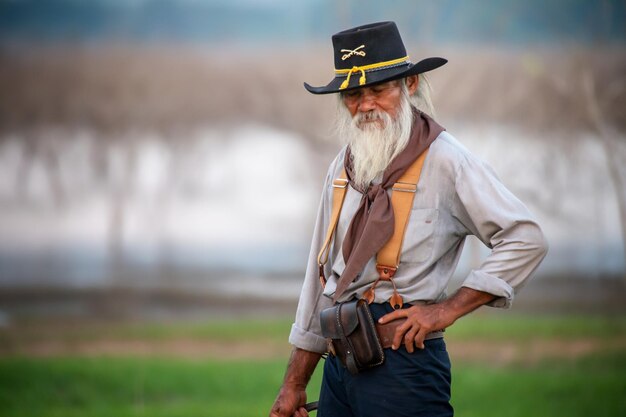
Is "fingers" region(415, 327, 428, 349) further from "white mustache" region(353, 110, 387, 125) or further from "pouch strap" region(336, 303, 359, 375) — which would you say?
"white mustache" region(353, 110, 387, 125)

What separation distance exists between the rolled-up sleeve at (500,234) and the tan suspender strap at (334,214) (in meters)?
0.36

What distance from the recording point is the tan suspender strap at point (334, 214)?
262 cm

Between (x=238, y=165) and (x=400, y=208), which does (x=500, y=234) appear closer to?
(x=400, y=208)

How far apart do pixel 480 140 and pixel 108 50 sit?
119 inches

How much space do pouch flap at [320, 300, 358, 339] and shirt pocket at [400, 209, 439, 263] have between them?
0.18m

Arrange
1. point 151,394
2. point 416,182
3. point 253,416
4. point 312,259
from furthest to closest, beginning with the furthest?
point 151,394 → point 253,416 → point 312,259 → point 416,182

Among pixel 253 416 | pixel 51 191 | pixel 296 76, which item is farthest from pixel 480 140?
pixel 51 191

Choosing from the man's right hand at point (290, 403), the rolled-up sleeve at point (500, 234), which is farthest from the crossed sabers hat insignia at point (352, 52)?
the man's right hand at point (290, 403)

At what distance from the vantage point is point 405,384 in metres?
2.42

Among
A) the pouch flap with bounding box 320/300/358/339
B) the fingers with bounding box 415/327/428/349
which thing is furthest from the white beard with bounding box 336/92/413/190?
the fingers with bounding box 415/327/428/349

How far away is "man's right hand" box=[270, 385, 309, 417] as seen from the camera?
2.73 meters

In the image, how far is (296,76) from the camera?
745 centimetres

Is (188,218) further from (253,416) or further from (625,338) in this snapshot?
(625,338)

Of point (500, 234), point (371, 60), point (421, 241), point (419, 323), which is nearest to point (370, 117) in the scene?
point (371, 60)
